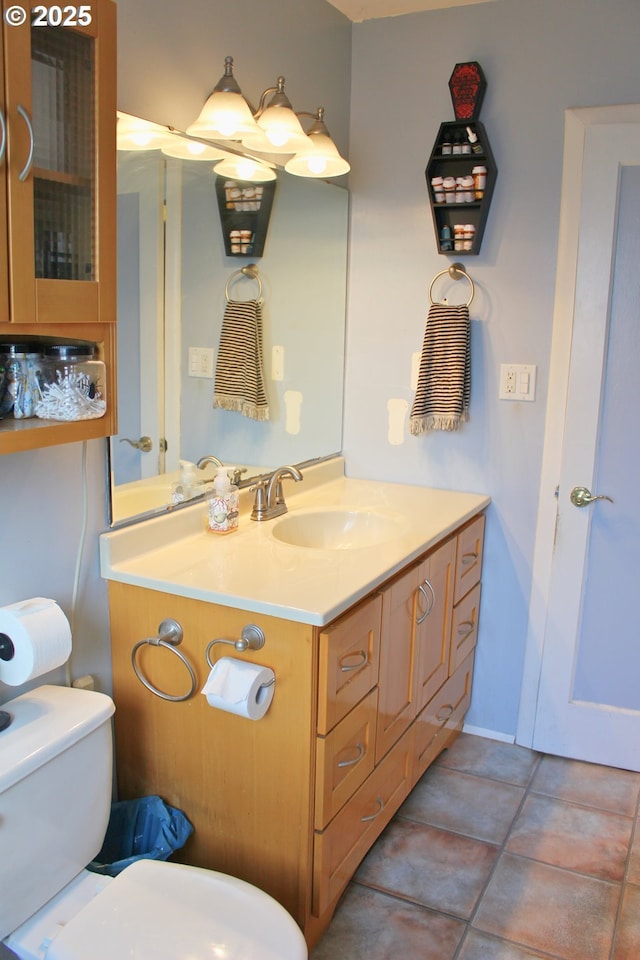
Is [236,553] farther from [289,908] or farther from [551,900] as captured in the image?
[551,900]

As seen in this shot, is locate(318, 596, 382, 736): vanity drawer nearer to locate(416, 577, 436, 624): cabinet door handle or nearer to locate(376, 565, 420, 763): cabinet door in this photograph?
locate(376, 565, 420, 763): cabinet door

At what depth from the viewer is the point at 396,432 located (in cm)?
276

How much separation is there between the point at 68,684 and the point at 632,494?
5.64 ft

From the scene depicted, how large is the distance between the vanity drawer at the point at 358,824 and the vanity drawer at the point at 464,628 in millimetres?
382

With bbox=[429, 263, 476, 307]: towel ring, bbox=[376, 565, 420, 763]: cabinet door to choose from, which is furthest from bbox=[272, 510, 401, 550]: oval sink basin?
bbox=[429, 263, 476, 307]: towel ring

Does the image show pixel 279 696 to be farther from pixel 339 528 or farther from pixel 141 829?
pixel 339 528

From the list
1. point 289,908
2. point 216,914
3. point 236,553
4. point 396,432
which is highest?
point 396,432

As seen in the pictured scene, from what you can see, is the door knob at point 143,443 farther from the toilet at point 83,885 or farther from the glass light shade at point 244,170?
the glass light shade at point 244,170

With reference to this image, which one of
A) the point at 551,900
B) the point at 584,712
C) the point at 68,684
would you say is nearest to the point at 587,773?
the point at 584,712

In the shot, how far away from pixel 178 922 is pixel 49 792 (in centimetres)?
32

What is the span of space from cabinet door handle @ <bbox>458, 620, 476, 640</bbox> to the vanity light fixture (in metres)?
1.43

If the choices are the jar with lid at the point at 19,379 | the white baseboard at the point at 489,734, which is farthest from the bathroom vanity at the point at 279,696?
the white baseboard at the point at 489,734

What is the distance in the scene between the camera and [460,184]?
2.47m

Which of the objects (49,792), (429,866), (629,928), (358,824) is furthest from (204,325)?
(629,928)
